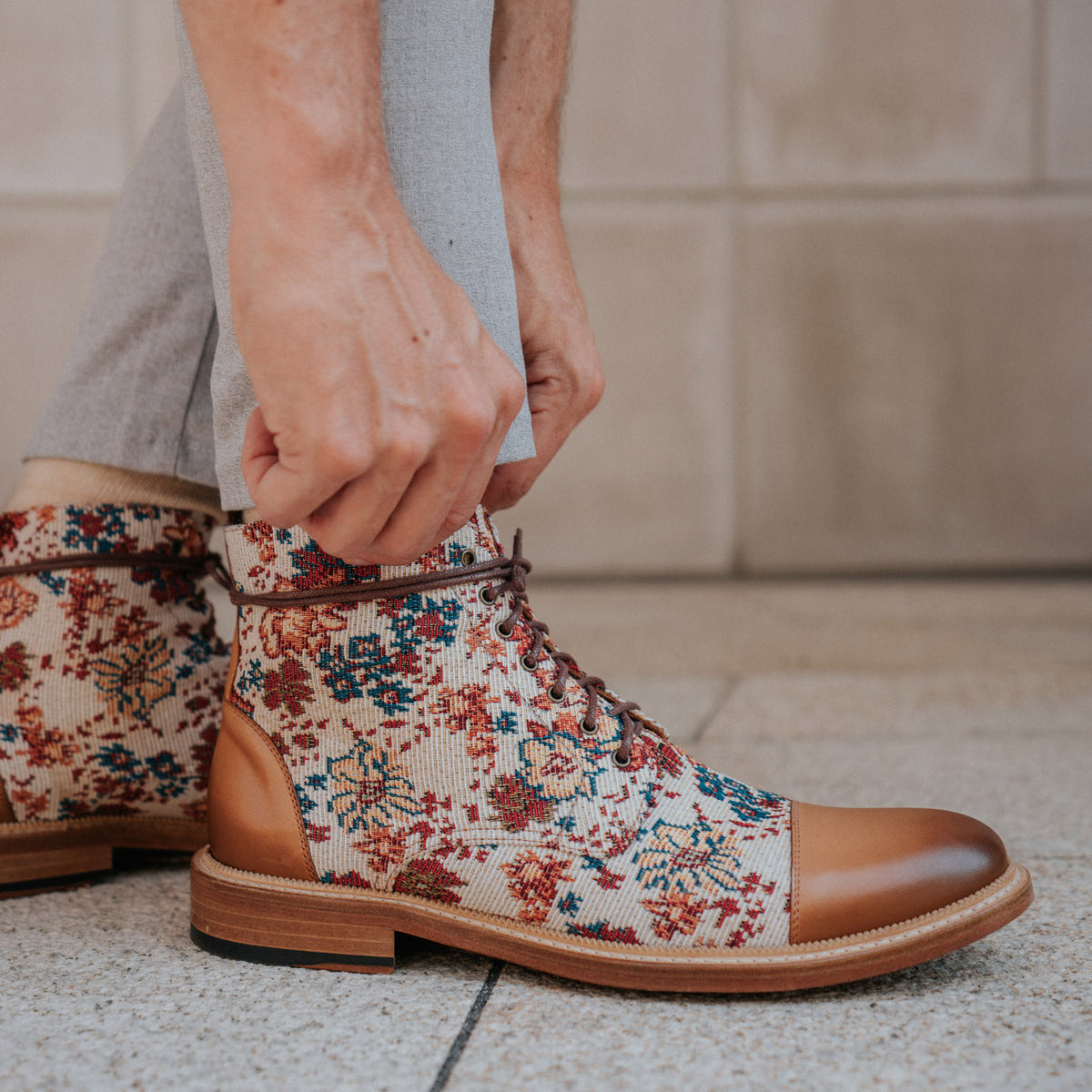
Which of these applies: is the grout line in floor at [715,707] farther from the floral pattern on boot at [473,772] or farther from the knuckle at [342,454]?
the knuckle at [342,454]

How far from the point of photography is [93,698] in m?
0.70

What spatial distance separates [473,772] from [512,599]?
99mm

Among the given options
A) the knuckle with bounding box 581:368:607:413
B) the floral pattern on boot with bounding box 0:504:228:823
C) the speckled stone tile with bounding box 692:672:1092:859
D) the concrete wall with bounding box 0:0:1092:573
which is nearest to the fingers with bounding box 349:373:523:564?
the knuckle with bounding box 581:368:607:413

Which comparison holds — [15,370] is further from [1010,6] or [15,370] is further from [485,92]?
[1010,6]

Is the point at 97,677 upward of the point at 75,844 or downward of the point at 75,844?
upward

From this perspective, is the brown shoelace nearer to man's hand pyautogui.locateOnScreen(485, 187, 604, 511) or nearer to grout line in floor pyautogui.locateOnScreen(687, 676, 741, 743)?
man's hand pyautogui.locateOnScreen(485, 187, 604, 511)

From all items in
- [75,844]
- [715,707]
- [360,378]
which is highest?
[360,378]

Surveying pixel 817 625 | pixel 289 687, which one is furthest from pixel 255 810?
pixel 817 625

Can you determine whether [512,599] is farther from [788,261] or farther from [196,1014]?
[788,261]

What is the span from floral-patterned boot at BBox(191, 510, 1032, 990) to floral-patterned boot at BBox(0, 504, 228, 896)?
0.14m

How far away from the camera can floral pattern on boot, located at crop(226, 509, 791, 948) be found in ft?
1.80

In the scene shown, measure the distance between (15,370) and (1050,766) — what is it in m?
2.39

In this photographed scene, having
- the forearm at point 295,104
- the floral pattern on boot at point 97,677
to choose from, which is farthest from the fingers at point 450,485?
the floral pattern on boot at point 97,677

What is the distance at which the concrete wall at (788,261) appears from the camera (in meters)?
2.46
